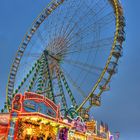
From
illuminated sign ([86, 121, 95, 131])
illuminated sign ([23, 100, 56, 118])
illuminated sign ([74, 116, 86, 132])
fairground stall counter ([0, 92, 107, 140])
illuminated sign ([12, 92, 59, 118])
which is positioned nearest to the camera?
fairground stall counter ([0, 92, 107, 140])

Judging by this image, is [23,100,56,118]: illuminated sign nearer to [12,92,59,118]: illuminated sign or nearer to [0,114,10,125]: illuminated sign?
[12,92,59,118]: illuminated sign

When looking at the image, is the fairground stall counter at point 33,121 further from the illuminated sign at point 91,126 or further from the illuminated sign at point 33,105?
the illuminated sign at point 91,126

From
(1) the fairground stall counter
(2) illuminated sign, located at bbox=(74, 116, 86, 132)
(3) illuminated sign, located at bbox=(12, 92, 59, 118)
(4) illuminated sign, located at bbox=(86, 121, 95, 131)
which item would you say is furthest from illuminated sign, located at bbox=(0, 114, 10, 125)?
(4) illuminated sign, located at bbox=(86, 121, 95, 131)

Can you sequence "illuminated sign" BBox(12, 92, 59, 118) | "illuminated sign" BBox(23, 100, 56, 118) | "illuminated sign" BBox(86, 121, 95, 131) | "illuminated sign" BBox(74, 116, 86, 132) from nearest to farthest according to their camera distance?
1. "illuminated sign" BBox(12, 92, 59, 118)
2. "illuminated sign" BBox(23, 100, 56, 118)
3. "illuminated sign" BBox(74, 116, 86, 132)
4. "illuminated sign" BBox(86, 121, 95, 131)

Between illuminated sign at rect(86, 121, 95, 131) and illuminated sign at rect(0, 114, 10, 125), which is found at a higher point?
illuminated sign at rect(86, 121, 95, 131)

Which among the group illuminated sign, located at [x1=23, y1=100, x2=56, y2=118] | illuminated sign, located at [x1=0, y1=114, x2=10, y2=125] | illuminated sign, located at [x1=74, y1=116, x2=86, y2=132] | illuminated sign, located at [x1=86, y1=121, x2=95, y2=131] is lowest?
illuminated sign, located at [x1=0, y1=114, x2=10, y2=125]

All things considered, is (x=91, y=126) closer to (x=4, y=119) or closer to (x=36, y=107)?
(x=36, y=107)

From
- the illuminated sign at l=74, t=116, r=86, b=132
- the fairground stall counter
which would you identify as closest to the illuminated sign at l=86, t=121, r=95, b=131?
the illuminated sign at l=74, t=116, r=86, b=132

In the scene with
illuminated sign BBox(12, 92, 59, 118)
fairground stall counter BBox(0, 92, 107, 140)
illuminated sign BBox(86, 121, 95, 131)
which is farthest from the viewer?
illuminated sign BBox(86, 121, 95, 131)

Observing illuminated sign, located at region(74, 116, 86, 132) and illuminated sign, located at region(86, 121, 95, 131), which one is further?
illuminated sign, located at region(86, 121, 95, 131)

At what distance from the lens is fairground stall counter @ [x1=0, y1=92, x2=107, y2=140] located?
23750mm

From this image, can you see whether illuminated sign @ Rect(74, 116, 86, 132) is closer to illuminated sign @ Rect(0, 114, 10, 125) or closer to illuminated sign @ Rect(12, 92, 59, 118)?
illuminated sign @ Rect(12, 92, 59, 118)

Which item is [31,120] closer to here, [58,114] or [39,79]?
[58,114]

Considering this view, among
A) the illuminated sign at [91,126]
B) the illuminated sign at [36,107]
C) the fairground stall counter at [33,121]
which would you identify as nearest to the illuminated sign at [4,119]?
the fairground stall counter at [33,121]
